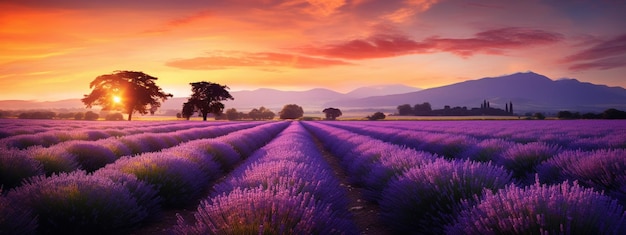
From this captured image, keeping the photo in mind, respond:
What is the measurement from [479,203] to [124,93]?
42955mm

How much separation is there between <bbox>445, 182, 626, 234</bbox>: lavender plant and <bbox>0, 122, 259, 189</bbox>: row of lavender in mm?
5478

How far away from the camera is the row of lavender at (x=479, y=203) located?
196 cm

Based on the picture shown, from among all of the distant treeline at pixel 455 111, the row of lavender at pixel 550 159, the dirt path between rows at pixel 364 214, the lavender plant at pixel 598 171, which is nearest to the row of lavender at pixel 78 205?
the dirt path between rows at pixel 364 214

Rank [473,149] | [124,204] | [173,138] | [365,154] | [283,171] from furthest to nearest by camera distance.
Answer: [173,138] < [473,149] < [365,154] < [283,171] < [124,204]

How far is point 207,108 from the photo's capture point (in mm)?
48031

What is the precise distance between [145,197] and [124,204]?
2.29 feet

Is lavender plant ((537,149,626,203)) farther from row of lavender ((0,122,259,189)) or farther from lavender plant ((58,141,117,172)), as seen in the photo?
lavender plant ((58,141,117,172))

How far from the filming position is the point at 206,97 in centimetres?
4812

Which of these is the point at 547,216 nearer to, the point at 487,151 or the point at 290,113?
the point at 487,151

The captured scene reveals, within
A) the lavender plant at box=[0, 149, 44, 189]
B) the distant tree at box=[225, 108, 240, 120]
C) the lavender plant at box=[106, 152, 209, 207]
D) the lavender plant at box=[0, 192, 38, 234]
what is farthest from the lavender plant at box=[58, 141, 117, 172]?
the distant tree at box=[225, 108, 240, 120]

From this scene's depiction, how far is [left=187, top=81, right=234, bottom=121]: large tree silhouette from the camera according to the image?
47.8 metres

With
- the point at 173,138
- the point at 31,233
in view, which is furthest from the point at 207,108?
the point at 31,233

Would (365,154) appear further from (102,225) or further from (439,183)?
(102,225)

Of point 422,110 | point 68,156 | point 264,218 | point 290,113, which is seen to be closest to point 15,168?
point 68,156
